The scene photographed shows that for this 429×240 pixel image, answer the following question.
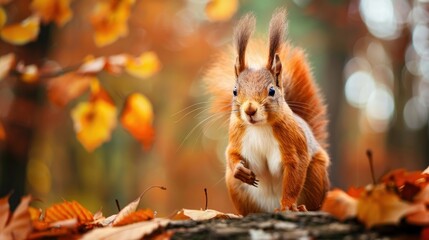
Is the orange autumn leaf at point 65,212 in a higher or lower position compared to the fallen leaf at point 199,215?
higher

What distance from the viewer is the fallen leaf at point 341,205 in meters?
1.63

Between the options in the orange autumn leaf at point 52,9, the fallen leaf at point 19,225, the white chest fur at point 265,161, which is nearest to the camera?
the fallen leaf at point 19,225

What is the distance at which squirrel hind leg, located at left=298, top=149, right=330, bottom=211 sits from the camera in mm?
2264

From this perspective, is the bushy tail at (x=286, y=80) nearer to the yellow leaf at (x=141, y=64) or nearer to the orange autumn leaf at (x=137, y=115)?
the yellow leaf at (x=141, y=64)

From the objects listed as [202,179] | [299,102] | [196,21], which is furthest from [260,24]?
[299,102]

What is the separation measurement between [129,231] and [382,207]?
0.74 meters

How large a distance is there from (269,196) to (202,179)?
10410 mm

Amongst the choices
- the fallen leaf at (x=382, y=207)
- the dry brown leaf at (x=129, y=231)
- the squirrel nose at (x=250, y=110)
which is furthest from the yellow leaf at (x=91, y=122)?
the fallen leaf at (x=382, y=207)

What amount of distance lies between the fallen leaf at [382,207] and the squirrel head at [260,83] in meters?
0.59

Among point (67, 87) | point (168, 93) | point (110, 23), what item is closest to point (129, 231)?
point (110, 23)

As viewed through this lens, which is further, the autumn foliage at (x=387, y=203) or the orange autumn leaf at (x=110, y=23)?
the orange autumn leaf at (x=110, y=23)

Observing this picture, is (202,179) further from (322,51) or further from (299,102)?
(299,102)

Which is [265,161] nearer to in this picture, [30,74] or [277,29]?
[277,29]

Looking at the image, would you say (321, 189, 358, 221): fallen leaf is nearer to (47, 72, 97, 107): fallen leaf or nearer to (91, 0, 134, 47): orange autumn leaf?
(91, 0, 134, 47): orange autumn leaf
